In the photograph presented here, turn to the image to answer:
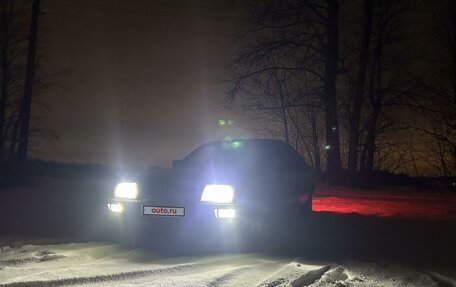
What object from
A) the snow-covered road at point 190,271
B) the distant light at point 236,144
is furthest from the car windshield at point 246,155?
the snow-covered road at point 190,271

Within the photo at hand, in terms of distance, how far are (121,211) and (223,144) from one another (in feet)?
7.72

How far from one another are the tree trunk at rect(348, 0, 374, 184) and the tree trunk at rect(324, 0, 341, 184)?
0.66 m

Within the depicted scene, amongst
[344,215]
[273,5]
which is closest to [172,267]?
[344,215]

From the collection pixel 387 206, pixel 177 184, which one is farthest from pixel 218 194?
pixel 387 206

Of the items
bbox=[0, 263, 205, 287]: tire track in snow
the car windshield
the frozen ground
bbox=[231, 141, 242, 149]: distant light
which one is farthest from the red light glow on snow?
bbox=[0, 263, 205, 287]: tire track in snow

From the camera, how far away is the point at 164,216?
630 centimetres

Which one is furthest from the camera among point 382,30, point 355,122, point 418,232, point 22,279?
point 382,30

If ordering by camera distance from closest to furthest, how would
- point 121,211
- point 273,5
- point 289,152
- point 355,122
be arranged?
point 121,211
point 289,152
point 273,5
point 355,122

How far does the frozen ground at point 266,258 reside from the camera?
465 cm

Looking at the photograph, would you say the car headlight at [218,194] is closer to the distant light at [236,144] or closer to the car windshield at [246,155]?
the car windshield at [246,155]

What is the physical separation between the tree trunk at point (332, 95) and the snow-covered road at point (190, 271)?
12398mm

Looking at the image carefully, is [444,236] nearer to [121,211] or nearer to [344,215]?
[344,215]

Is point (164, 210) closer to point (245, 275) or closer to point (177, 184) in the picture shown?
point (177, 184)

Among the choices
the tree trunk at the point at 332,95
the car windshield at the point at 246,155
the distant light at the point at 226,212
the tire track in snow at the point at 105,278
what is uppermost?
the tree trunk at the point at 332,95
